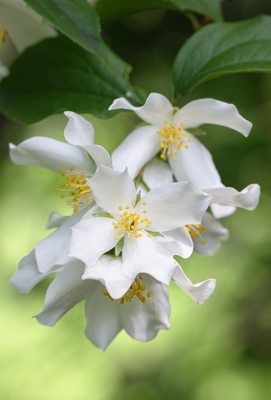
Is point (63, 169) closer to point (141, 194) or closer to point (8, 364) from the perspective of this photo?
point (141, 194)

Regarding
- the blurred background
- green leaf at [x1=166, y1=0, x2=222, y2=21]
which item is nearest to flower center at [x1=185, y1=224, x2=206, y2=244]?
green leaf at [x1=166, y1=0, x2=222, y2=21]

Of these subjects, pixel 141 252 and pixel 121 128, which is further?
pixel 121 128

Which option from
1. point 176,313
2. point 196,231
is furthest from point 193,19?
point 176,313

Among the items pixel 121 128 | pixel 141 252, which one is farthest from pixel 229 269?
pixel 141 252

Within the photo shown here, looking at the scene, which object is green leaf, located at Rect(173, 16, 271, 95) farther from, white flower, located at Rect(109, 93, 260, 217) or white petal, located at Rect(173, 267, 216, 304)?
white petal, located at Rect(173, 267, 216, 304)

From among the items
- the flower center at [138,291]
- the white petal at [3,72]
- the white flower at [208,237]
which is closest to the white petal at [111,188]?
the flower center at [138,291]

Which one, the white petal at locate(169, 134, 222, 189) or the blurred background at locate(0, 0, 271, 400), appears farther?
the blurred background at locate(0, 0, 271, 400)

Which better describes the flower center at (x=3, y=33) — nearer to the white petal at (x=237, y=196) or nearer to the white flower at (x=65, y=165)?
the white flower at (x=65, y=165)
